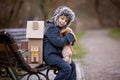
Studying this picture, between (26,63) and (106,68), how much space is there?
4664 mm

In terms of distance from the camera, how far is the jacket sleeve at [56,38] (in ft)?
27.2

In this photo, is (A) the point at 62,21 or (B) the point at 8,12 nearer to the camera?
(A) the point at 62,21

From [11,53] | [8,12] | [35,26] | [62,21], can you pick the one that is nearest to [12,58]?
[11,53]

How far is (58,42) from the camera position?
27.1 ft

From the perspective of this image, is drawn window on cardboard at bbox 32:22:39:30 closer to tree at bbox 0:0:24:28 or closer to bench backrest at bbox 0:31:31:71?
bench backrest at bbox 0:31:31:71

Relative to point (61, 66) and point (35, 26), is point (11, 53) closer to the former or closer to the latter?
point (35, 26)

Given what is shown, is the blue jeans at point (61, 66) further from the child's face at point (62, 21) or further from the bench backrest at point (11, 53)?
the child's face at point (62, 21)

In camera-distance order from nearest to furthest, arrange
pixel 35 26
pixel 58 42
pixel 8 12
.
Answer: pixel 58 42
pixel 35 26
pixel 8 12

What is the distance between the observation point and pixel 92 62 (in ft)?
47.4

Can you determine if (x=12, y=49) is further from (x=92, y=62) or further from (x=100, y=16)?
(x=100, y=16)

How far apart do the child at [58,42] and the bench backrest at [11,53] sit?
1.45 feet

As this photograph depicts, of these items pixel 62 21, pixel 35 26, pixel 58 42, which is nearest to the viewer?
pixel 58 42

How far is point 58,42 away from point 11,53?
0.87 meters

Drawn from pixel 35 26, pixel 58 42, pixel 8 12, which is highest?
pixel 8 12
